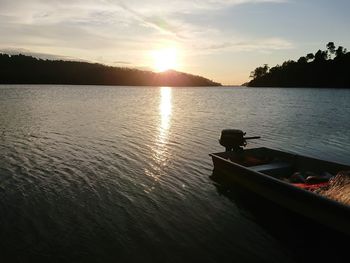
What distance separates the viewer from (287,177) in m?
17.7

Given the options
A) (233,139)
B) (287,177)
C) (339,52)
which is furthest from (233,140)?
(339,52)

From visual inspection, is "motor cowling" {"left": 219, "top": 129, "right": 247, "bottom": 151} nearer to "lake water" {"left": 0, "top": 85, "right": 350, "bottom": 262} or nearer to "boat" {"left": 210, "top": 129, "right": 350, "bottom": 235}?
"boat" {"left": 210, "top": 129, "right": 350, "bottom": 235}

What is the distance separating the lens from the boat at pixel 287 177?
460 inches

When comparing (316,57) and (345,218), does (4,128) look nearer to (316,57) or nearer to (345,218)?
(345,218)

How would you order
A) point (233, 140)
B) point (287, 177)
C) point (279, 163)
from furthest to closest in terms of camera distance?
point (233, 140) < point (279, 163) < point (287, 177)

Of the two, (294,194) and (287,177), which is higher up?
(294,194)

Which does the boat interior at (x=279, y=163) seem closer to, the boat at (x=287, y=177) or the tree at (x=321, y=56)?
the boat at (x=287, y=177)

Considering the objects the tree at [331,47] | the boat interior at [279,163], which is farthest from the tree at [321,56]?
the boat interior at [279,163]

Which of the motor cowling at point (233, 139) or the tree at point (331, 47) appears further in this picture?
the tree at point (331, 47)

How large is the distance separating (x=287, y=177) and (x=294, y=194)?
4837 millimetres

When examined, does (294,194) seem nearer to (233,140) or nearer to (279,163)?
(279,163)

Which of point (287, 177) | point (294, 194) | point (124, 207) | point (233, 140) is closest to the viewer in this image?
point (294, 194)

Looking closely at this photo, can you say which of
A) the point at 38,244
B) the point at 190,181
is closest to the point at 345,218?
the point at 190,181

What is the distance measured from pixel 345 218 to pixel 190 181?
331 inches
